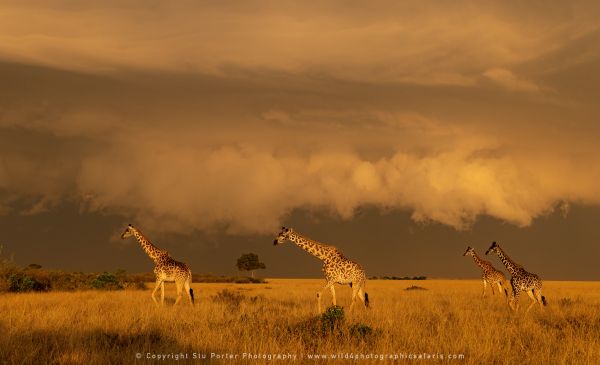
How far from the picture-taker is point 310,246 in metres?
20.2

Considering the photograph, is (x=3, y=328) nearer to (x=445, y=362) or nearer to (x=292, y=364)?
(x=292, y=364)

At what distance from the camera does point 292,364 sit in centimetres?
912

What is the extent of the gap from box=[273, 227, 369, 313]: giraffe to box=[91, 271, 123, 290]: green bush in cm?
1705

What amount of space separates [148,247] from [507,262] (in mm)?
13741

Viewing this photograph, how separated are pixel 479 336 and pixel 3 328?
994 cm

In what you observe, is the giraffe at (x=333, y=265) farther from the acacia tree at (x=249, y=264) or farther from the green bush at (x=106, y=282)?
the acacia tree at (x=249, y=264)

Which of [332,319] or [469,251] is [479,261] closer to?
[469,251]

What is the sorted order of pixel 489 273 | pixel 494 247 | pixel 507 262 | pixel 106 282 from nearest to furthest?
pixel 507 262 → pixel 494 247 → pixel 489 273 → pixel 106 282

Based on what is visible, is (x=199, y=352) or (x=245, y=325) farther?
(x=245, y=325)

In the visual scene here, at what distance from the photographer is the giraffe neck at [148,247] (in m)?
21.8

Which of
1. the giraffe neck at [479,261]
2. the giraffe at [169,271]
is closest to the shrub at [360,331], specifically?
the giraffe at [169,271]

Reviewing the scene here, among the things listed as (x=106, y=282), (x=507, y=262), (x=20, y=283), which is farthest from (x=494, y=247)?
(x=20, y=283)

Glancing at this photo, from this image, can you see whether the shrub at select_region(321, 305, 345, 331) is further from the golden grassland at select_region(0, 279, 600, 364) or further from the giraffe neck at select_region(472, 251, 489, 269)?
the giraffe neck at select_region(472, 251, 489, 269)

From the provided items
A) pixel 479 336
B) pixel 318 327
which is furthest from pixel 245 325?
pixel 479 336
